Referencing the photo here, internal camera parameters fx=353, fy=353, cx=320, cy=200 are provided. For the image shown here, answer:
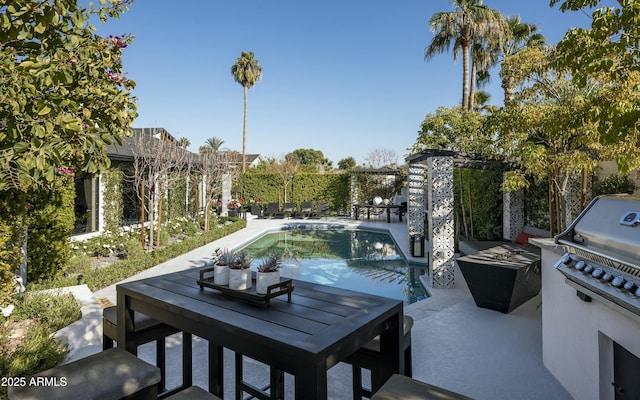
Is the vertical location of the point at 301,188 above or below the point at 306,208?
above

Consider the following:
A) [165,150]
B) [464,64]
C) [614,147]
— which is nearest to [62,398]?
[614,147]

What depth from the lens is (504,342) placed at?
419cm

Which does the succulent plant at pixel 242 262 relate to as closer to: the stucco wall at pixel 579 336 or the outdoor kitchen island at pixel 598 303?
the outdoor kitchen island at pixel 598 303

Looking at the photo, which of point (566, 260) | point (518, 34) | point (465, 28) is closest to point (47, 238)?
point (566, 260)

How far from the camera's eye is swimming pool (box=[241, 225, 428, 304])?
773cm

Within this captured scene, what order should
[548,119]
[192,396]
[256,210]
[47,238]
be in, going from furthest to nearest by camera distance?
[256,210] → [47,238] → [548,119] → [192,396]

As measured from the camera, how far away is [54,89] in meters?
2.57

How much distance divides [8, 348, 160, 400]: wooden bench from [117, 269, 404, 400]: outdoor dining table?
1.14ft

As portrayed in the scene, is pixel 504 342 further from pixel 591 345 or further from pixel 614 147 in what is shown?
pixel 614 147

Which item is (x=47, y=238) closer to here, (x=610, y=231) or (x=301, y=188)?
(x=610, y=231)

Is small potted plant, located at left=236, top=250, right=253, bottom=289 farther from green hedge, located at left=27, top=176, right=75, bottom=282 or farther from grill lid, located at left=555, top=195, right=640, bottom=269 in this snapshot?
green hedge, located at left=27, top=176, right=75, bottom=282

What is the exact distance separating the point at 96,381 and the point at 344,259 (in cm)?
854

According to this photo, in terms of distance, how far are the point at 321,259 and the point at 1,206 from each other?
7.79m

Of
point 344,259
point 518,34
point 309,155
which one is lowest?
point 344,259
